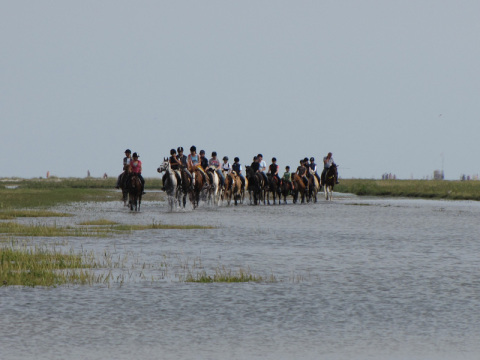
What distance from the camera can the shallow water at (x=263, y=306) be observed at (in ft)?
28.8

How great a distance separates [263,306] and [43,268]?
4698 millimetres

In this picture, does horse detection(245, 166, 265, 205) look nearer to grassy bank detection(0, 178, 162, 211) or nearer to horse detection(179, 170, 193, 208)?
horse detection(179, 170, 193, 208)

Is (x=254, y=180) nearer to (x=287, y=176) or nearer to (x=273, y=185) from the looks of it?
(x=273, y=185)

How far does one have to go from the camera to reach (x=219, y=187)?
141 ft

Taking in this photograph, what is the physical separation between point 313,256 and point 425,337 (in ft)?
27.5

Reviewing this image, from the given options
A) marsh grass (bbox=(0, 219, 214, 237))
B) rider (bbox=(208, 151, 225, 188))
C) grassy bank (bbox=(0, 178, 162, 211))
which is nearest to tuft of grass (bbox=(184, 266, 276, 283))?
marsh grass (bbox=(0, 219, 214, 237))

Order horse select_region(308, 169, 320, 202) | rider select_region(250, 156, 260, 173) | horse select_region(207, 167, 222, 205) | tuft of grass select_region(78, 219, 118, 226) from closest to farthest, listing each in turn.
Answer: tuft of grass select_region(78, 219, 118, 226) → horse select_region(207, 167, 222, 205) → rider select_region(250, 156, 260, 173) → horse select_region(308, 169, 320, 202)

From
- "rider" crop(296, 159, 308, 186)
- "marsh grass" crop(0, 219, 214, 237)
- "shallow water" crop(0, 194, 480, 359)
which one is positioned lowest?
"shallow water" crop(0, 194, 480, 359)

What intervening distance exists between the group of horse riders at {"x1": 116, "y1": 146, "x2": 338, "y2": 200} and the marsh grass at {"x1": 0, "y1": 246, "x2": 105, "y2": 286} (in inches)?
688

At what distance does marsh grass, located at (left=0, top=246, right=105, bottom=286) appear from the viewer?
1346 cm

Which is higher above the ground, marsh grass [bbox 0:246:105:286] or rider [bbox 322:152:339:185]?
rider [bbox 322:152:339:185]

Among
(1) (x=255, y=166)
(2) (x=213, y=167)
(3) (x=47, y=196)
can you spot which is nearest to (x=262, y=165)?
(1) (x=255, y=166)

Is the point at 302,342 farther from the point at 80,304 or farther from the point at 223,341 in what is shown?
the point at 80,304

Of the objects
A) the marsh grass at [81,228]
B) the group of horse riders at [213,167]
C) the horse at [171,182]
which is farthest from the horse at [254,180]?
the marsh grass at [81,228]
